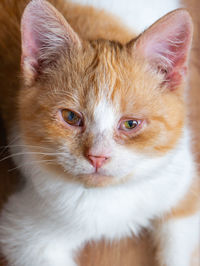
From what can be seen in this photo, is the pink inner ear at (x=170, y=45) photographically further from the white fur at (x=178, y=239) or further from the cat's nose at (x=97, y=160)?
the white fur at (x=178, y=239)

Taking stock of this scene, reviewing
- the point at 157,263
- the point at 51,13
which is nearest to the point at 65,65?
the point at 51,13

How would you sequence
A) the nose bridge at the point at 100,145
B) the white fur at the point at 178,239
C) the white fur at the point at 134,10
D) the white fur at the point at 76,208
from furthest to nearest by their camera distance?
1. the white fur at the point at 134,10
2. the white fur at the point at 178,239
3. the white fur at the point at 76,208
4. the nose bridge at the point at 100,145

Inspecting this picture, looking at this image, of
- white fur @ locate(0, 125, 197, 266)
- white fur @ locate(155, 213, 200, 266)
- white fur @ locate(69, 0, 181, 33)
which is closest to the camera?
white fur @ locate(0, 125, 197, 266)

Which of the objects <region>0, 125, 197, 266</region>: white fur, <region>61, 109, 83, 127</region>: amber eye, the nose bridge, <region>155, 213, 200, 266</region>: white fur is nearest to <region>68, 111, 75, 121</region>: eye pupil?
<region>61, 109, 83, 127</region>: amber eye

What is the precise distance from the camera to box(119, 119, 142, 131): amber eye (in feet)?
4.20

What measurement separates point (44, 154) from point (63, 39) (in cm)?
41

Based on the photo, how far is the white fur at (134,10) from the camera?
6.51 ft

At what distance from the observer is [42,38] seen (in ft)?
4.57

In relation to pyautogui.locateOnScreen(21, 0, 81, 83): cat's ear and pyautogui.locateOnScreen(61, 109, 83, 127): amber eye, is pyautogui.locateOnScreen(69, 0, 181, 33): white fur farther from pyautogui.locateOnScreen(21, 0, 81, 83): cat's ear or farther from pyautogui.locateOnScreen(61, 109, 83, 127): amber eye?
pyautogui.locateOnScreen(61, 109, 83, 127): amber eye

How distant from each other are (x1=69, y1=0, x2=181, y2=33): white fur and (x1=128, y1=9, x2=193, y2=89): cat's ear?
69 cm

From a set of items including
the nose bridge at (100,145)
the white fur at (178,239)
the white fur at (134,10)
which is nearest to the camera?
the nose bridge at (100,145)

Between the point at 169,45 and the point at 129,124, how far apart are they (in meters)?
0.31

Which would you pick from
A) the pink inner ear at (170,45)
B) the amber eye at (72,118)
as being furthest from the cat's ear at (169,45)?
the amber eye at (72,118)

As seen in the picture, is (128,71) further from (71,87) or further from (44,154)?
(44,154)
